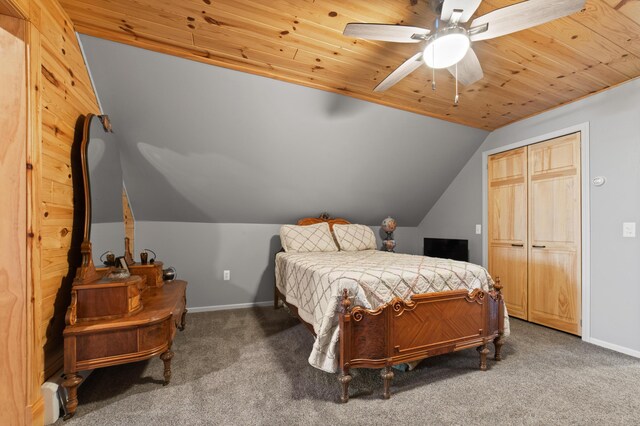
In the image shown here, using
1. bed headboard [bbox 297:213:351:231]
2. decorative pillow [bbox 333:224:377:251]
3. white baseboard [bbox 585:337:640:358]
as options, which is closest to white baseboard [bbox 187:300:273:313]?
bed headboard [bbox 297:213:351:231]

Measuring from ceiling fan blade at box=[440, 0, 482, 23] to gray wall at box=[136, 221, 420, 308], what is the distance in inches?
113

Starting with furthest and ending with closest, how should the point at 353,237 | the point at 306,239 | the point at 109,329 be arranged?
1. the point at 353,237
2. the point at 306,239
3. the point at 109,329

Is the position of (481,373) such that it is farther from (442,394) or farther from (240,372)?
(240,372)

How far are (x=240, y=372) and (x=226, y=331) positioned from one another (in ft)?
2.74

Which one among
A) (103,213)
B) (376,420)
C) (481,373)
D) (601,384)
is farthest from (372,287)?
(103,213)

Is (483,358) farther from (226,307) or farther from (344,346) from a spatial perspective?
(226,307)

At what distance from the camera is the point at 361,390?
170 cm

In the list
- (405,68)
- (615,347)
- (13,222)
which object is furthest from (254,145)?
(615,347)

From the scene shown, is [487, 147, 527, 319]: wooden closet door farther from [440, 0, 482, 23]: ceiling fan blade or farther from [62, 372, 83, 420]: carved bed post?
[62, 372, 83, 420]: carved bed post

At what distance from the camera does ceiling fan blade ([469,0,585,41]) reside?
1.18 meters

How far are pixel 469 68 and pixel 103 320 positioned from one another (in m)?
2.59

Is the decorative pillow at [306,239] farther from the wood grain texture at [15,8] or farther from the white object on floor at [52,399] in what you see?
the wood grain texture at [15,8]

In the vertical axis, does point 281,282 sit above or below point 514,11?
below

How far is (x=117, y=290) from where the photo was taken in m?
1.59
